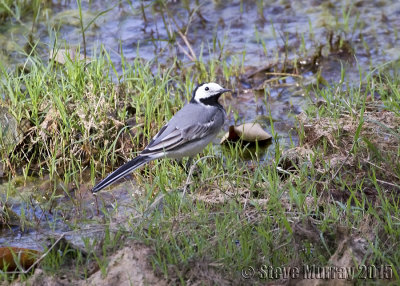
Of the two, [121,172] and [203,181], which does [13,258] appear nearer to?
[121,172]

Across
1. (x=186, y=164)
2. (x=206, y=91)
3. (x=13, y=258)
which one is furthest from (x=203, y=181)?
(x=13, y=258)

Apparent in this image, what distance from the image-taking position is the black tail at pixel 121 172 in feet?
20.5

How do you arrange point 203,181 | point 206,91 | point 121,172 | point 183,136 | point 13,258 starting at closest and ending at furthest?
1. point 13,258
2. point 203,181
3. point 121,172
4. point 183,136
5. point 206,91

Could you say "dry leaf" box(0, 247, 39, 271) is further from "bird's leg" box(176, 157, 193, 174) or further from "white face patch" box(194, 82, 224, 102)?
"white face patch" box(194, 82, 224, 102)

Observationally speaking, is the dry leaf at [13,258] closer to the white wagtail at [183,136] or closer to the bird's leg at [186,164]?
the white wagtail at [183,136]

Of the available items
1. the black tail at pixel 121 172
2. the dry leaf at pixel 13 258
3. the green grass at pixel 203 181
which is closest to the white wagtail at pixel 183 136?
the black tail at pixel 121 172

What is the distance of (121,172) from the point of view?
6.25m

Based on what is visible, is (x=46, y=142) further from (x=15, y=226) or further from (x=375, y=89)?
(x=375, y=89)

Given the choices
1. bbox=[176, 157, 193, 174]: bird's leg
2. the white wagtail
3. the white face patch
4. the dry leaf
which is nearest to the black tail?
the white wagtail

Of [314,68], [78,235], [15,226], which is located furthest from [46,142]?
[314,68]

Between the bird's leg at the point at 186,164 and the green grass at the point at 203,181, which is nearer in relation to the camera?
the green grass at the point at 203,181

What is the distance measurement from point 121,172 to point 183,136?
686 mm

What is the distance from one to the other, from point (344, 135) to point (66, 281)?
314cm

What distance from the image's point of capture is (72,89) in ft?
23.2
